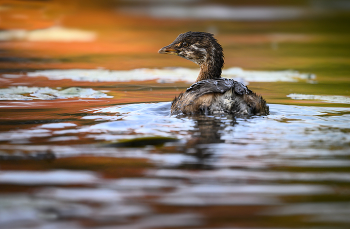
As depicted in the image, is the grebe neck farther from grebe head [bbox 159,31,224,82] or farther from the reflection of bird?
the reflection of bird

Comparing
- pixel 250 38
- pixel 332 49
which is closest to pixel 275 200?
pixel 332 49

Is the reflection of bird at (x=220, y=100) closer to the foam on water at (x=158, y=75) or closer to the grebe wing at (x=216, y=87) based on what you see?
the grebe wing at (x=216, y=87)

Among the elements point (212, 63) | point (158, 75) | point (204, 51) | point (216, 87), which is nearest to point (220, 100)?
point (216, 87)

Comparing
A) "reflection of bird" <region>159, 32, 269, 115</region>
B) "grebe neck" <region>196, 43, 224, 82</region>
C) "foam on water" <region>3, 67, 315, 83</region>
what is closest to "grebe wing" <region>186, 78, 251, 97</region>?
"reflection of bird" <region>159, 32, 269, 115</region>

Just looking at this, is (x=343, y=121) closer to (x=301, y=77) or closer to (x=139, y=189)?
(x=139, y=189)

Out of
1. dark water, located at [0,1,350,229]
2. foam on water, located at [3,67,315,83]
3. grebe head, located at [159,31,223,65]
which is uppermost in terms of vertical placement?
grebe head, located at [159,31,223,65]

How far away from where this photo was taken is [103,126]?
517cm

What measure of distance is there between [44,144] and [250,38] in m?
17.0

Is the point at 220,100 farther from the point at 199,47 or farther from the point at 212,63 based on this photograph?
the point at 199,47

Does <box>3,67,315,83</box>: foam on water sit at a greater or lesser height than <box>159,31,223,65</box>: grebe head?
lesser

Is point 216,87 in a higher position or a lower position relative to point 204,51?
lower

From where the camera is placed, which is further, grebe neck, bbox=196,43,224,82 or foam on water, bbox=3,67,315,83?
foam on water, bbox=3,67,315,83

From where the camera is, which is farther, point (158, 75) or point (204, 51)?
point (158, 75)

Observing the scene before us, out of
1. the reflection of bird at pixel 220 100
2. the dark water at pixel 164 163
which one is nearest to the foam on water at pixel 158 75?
the dark water at pixel 164 163
